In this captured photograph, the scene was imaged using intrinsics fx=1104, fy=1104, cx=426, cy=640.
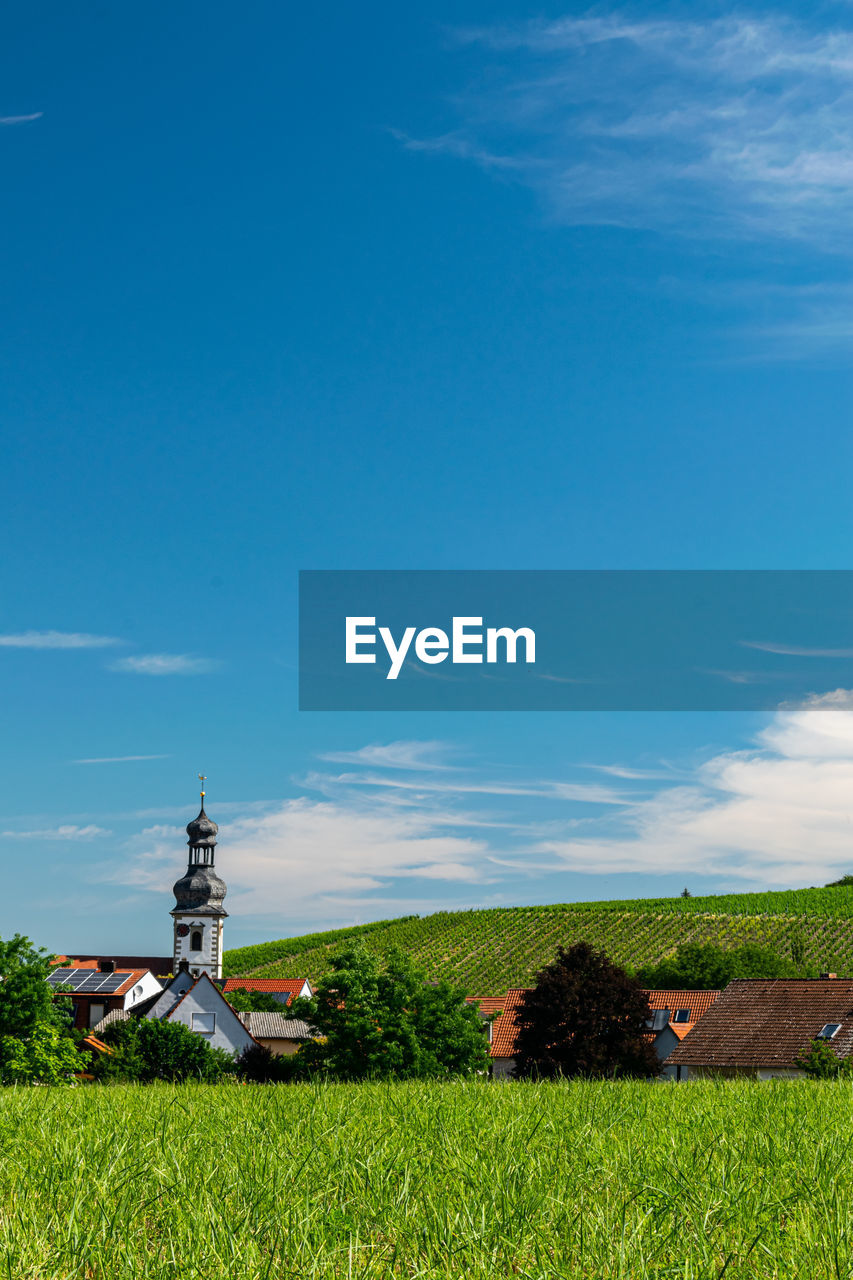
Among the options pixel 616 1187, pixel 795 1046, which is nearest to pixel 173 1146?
pixel 616 1187

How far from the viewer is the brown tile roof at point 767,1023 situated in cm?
4801

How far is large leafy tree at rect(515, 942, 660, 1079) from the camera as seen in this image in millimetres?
43750

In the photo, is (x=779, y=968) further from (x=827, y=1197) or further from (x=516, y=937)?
(x=827, y=1197)

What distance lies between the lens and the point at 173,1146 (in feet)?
20.7

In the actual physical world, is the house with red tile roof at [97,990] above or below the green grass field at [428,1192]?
below

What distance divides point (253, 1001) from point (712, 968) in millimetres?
39518

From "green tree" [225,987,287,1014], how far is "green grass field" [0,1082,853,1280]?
3406 inches

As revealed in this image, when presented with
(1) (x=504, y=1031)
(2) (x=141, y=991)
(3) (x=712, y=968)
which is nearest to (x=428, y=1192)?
(1) (x=504, y=1031)

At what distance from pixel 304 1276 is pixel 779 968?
334ft

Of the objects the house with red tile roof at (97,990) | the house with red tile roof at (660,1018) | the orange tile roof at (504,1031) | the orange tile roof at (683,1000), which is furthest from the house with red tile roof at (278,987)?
the orange tile roof at (683,1000)

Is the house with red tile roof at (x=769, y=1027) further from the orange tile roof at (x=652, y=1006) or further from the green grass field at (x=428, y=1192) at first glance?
the green grass field at (x=428, y=1192)

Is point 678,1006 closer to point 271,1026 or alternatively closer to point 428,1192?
point 271,1026

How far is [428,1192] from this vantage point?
494cm

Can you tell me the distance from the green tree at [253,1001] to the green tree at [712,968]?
104 ft
